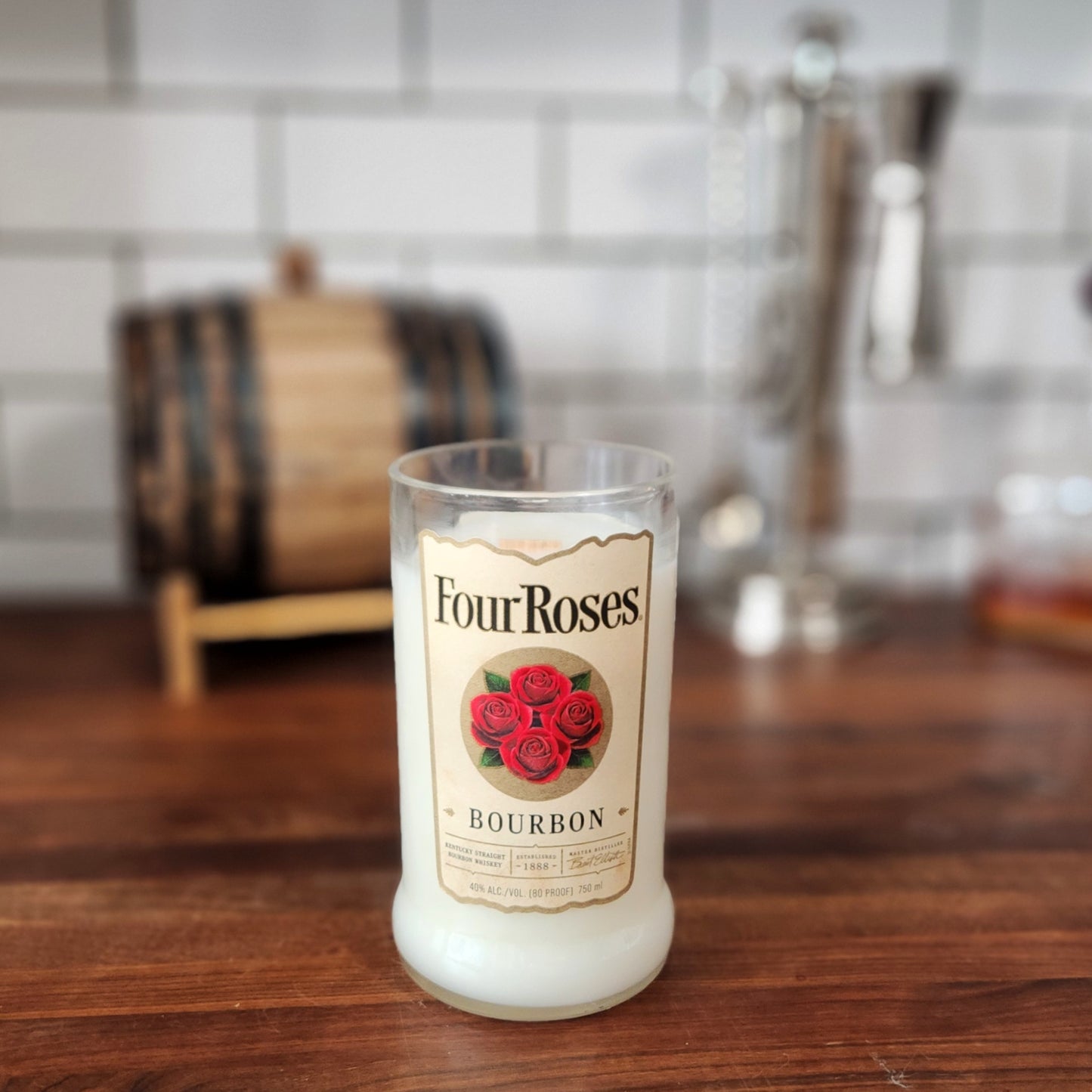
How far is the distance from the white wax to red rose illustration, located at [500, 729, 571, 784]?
4 centimetres

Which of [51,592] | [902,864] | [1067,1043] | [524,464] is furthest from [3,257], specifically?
[1067,1043]

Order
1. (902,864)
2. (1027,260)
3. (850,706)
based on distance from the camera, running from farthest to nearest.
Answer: (1027,260), (850,706), (902,864)

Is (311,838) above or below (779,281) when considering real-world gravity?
below

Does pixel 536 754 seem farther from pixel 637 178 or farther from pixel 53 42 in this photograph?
pixel 53 42

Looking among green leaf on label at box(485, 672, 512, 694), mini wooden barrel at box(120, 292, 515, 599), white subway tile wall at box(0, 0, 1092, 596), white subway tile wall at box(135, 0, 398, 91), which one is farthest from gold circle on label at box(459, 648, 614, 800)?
white subway tile wall at box(135, 0, 398, 91)

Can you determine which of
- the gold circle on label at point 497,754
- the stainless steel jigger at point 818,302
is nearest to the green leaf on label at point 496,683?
the gold circle on label at point 497,754

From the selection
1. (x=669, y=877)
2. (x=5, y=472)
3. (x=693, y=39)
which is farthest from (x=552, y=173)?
(x=669, y=877)

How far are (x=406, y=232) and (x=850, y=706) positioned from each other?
0.56 meters

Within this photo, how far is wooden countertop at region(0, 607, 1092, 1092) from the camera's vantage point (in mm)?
457

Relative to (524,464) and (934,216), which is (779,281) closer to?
(934,216)

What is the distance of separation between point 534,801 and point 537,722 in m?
0.03

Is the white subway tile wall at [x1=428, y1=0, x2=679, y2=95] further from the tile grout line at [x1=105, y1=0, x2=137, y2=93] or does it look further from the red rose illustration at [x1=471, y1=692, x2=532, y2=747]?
the red rose illustration at [x1=471, y1=692, x2=532, y2=747]

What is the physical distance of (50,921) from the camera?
0.55 metres

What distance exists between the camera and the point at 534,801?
46cm
